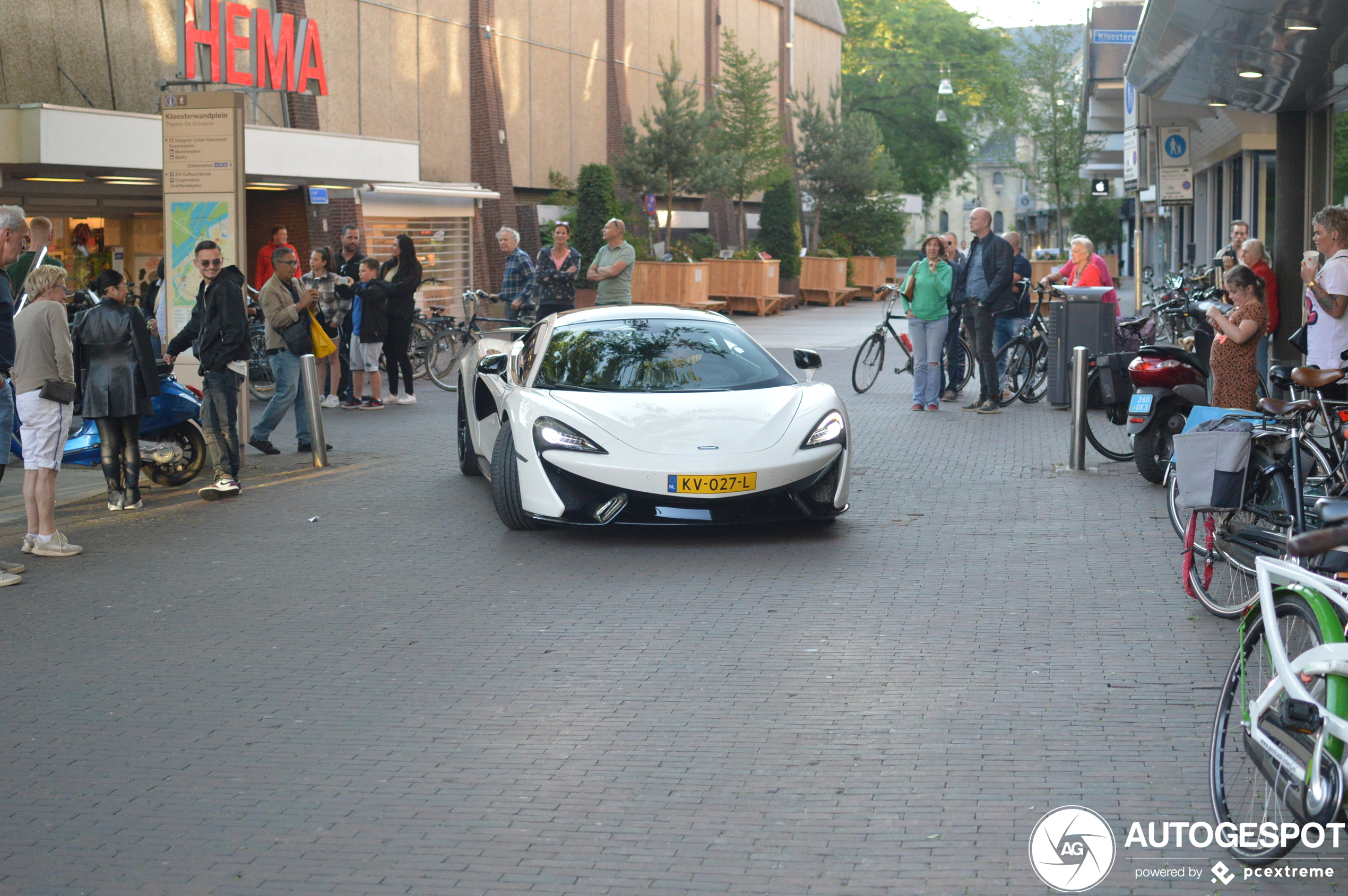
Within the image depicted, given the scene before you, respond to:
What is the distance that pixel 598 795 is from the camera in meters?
4.61

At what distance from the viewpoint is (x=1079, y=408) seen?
37.8 feet

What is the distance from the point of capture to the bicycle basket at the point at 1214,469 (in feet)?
20.7

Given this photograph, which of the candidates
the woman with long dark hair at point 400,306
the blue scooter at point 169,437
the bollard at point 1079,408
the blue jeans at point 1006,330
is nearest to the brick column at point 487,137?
the woman with long dark hair at point 400,306

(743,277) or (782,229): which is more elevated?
(782,229)

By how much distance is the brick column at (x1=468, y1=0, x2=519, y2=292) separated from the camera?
31031mm

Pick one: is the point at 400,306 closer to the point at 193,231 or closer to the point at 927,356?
the point at 193,231

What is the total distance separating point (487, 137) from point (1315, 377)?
26205 millimetres

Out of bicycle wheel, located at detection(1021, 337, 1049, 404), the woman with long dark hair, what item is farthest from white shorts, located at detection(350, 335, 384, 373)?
bicycle wheel, located at detection(1021, 337, 1049, 404)

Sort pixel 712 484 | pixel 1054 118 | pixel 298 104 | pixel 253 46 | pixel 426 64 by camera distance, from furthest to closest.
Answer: pixel 1054 118 → pixel 426 64 → pixel 298 104 → pixel 253 46 → pixel 712 484

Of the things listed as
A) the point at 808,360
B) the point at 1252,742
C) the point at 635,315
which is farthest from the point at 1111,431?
the point at 1252,742

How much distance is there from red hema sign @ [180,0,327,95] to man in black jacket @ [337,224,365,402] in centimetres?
316

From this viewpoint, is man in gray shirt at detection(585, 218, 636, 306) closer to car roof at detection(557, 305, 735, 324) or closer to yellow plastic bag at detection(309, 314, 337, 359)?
yellow plastic bag at detection(309, 314, 337, 359)

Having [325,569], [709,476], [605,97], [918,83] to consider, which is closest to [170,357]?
[325,569]

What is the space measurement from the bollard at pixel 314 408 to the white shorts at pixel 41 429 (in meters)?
3.75
